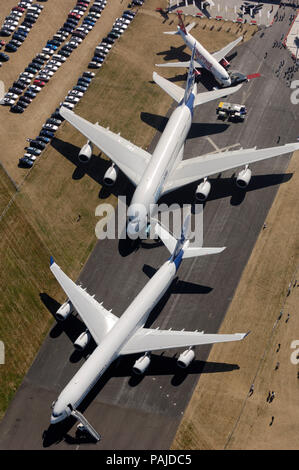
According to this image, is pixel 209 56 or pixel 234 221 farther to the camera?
pixel 209 56

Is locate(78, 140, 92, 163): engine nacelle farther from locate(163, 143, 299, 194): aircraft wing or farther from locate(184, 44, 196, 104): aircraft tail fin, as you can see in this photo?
locate(184, 44, 196, 104): aircraft tail fin

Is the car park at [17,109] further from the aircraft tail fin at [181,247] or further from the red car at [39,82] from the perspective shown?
the aircraft tail fin at [181,247]

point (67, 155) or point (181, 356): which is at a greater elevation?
point (67, 155)

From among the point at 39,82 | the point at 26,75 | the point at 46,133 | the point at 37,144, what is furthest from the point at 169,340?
the point at 26,75

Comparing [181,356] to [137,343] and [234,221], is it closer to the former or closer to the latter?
[137,343]

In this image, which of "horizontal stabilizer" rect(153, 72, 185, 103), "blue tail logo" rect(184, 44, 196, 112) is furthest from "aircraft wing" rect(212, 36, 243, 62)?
"blue tail logo" rect(184, 44, 196, 112)

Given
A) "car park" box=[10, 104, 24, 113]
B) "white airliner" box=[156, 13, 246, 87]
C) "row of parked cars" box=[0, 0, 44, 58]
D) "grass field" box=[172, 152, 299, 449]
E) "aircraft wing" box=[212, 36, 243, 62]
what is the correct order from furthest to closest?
1. "row of parked cars" box=[0, 0, 44, 58]
2. "aircraft wing" box=[212, 36, 243, 62]
3. "white airliner" box=[156, 13, 246, 87]
4. "car park" box=[10, 104, 24, 113]
5. "grass field" box=[172, 152, 299, 449]

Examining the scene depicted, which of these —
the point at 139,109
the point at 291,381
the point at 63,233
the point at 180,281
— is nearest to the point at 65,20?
the point at 139,109
